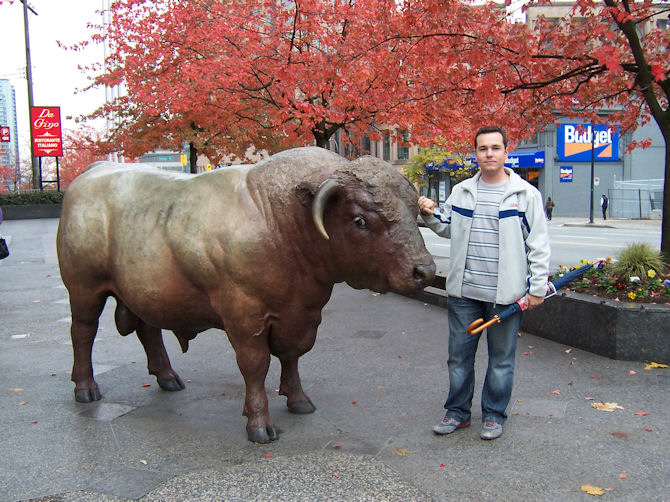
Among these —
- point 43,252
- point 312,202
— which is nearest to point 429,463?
point 312,202

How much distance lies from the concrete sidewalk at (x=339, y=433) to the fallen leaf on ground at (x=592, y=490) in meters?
0.05

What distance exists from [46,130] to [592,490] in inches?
1216

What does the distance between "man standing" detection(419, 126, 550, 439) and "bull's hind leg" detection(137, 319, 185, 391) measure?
2.34m

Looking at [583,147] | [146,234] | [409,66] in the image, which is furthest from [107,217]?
[583,147]

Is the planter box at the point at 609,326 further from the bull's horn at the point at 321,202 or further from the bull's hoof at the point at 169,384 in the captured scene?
the bull's hoof at the point at 169,384

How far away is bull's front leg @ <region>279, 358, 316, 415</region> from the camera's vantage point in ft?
14.5

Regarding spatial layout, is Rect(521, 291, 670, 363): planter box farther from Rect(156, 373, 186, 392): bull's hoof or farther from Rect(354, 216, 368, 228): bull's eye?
Rect(156, 373, 186, 392): bull's hoof

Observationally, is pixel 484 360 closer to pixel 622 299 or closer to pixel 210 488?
pixel 622 299

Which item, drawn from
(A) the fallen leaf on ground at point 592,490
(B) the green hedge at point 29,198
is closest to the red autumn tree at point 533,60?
(A) the fallen leaf on ground at point 592,490

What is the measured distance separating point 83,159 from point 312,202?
5770 centimetres

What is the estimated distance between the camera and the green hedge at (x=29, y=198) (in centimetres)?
3000

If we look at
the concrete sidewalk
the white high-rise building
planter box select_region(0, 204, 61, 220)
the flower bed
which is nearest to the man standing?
the concrete sidewalk

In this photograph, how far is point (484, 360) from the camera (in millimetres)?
5574

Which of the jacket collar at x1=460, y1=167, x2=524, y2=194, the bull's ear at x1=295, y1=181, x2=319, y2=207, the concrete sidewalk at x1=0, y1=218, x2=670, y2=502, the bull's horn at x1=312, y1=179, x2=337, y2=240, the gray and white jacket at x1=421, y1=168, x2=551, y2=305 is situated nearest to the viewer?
the concrete sidewalk at x1=0, y1=218, x2=670, y2=502
